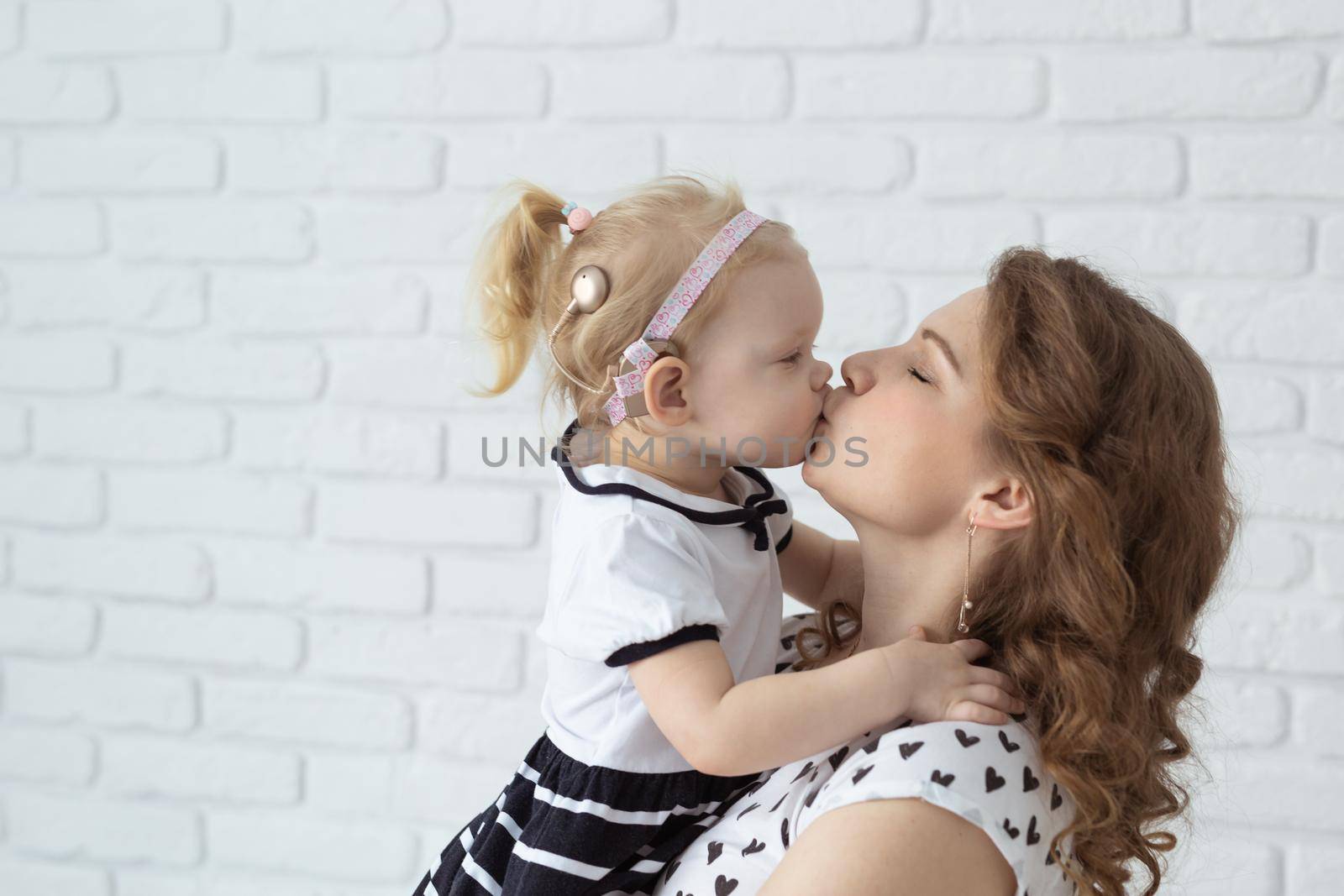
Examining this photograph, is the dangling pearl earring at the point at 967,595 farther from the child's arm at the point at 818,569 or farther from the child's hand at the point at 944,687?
the child's arm at the point at 818,569

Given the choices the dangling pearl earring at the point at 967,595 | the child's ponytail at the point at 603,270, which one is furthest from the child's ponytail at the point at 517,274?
the dangling pearl earring at the point at 967,595

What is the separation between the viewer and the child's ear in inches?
48.9

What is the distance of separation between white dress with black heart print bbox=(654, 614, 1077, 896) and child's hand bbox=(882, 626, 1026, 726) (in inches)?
0.6

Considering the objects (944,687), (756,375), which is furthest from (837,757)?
(756,375)

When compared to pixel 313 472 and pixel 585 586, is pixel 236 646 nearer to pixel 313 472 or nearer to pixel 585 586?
pixel 313 472

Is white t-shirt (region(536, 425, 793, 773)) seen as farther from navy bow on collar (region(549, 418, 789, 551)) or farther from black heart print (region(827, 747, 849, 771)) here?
black heart print (region(827, 747, 849, 771))

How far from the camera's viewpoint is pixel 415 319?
81.7 inches

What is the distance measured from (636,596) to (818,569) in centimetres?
49

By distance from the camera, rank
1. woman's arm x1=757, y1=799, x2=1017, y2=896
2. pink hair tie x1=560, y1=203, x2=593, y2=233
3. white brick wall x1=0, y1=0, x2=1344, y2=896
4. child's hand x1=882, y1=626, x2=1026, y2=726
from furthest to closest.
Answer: white brick wall x1=0, y1=0, x2=1344, y2=896 → pink hair tie x1=560, y1=203, x2=593, y2=233 → child's hand x1=882, y1=626, x2=1026, y2=726 → woman's arm x1=757, y1=799, x2=1017, y2=896

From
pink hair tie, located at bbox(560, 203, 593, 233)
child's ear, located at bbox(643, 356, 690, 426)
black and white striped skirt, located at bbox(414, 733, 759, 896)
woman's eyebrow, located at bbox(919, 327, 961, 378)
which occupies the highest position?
pink hair tie, located at bbox(560, 203, 593, 233)

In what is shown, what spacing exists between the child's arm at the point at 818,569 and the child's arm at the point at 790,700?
42 centimetres

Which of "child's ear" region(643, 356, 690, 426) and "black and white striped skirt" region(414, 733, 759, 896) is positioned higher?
"child's ear" region(643, 356, 690, 426)

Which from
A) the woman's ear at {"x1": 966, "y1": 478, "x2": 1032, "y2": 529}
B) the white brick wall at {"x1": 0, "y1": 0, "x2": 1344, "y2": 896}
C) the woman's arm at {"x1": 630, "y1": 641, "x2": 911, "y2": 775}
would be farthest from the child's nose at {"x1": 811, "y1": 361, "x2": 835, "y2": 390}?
the white brick wall at {"x1": 0, "y1": 0, "x2": 1344, "y2": 896}

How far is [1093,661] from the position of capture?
3.67ft
